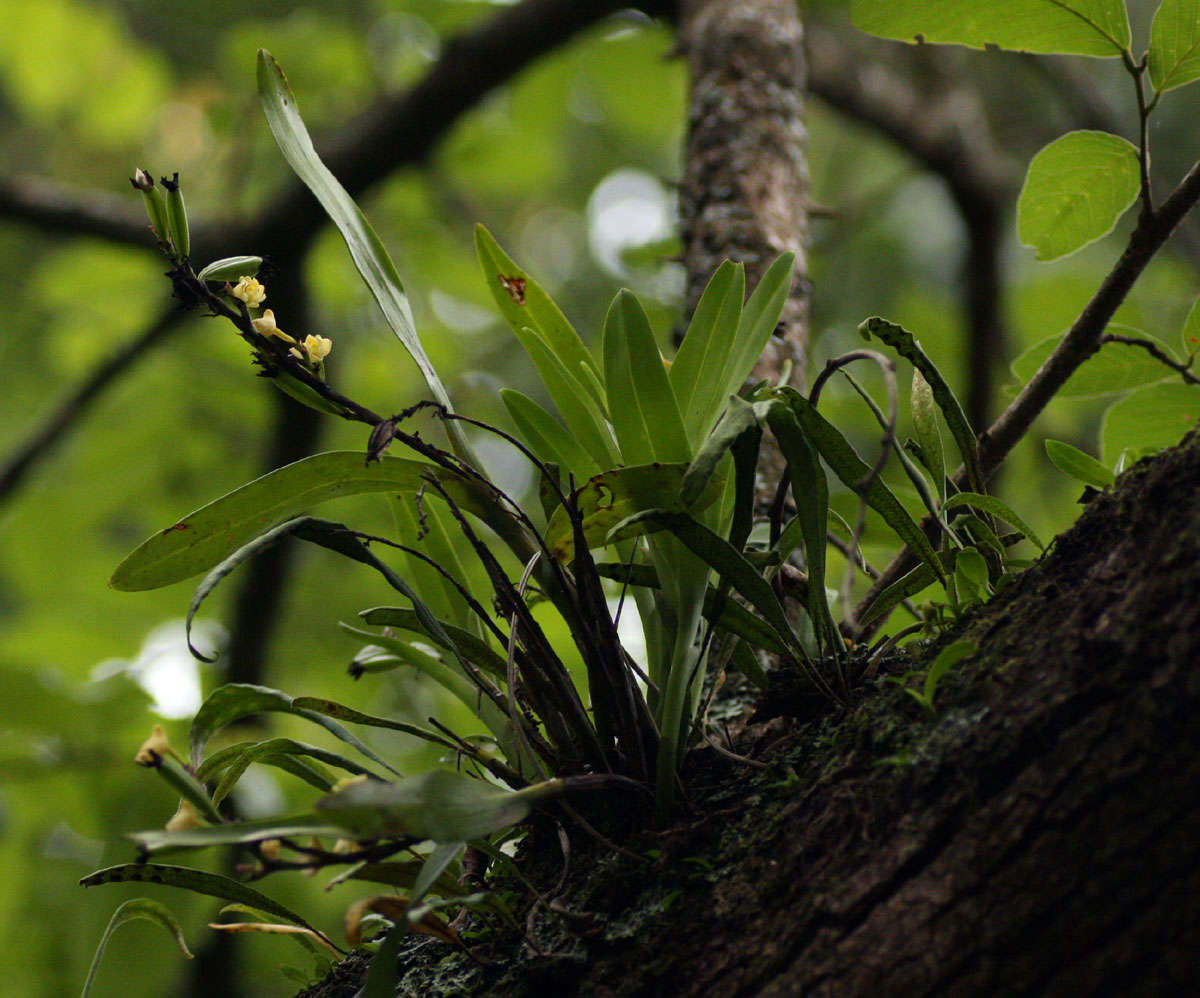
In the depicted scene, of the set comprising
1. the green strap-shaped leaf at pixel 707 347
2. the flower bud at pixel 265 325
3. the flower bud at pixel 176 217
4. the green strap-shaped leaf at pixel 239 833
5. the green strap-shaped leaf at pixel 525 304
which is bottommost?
the green strap-shaped leaf at pixel 239 833

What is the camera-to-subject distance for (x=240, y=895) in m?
0.75

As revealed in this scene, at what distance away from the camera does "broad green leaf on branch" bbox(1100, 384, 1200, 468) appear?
0.88m

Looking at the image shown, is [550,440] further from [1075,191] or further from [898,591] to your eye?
[1075,191]

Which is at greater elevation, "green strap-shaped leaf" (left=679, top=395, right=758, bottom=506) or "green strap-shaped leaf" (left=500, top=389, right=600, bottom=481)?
"green strap-shaped leaf" (left=500, top=389, right=600, bottom=481)

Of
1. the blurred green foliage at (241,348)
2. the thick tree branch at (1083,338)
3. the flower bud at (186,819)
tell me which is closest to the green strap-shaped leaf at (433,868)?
the flower bud at (186,819)

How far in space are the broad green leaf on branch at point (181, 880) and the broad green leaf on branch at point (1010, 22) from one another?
0.91 meters

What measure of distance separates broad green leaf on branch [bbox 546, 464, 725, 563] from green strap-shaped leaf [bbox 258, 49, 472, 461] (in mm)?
132

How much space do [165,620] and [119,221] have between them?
1.06m

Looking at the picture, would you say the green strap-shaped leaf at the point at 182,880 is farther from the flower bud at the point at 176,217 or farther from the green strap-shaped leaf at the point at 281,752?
the flower bud at the point at 176,217

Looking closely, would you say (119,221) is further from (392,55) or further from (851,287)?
(851,287)

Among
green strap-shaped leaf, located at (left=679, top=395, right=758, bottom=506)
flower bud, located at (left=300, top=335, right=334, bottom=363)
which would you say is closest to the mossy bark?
green strap-shaped leaf, located at (left=679, top=395, right=758, bottom=506)

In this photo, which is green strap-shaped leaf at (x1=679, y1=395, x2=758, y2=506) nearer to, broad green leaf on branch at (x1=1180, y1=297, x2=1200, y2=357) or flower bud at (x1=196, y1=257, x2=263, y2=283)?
flower bud at (x1=196, y1=257, x2=263, y2=283)

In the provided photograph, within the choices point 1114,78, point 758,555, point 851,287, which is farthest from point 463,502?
point 1114,78

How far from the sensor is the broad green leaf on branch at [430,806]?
515 millimetres
